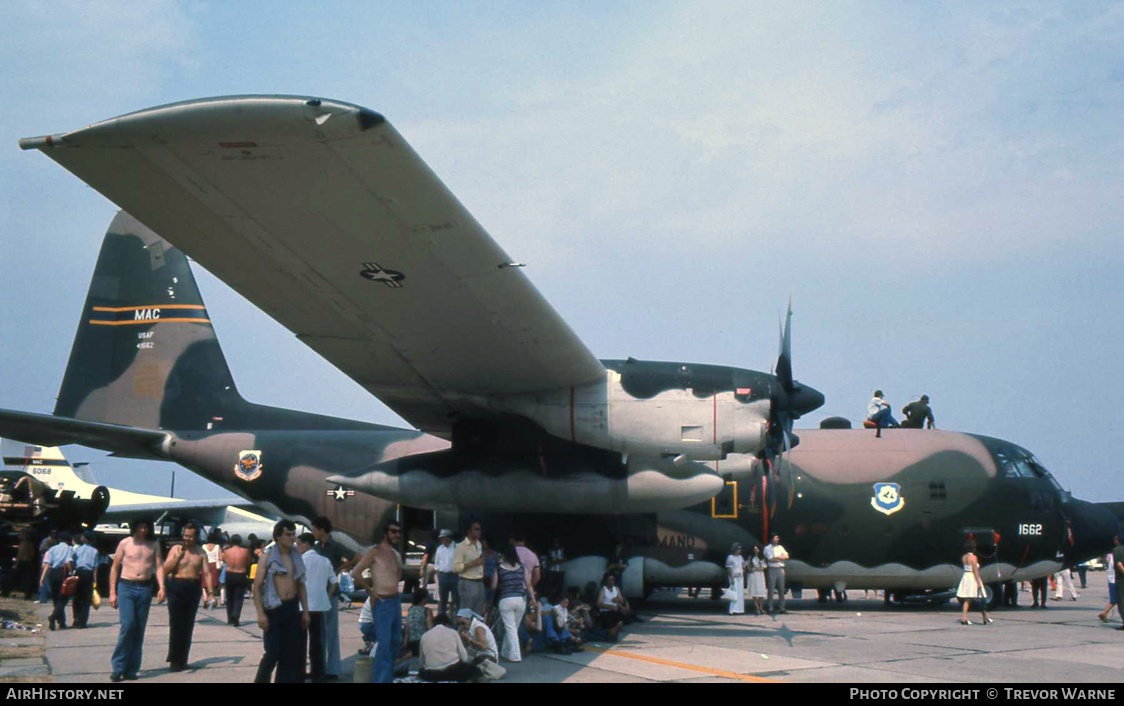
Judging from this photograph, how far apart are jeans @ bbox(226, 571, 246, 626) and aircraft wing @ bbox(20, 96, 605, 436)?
4009mm

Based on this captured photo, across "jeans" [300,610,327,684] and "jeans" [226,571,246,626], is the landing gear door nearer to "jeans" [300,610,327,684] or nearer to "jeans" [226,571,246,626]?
"jeans" [226,571,246,626]

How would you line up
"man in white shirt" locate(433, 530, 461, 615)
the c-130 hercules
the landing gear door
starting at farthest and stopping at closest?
1. the landing gear door
2. "man in white shirt" locate(433, 530, 461, 615)
3. the c-130 hercules

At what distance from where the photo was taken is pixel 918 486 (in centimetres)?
1529

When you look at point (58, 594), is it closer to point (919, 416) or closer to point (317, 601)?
point (317, 601)

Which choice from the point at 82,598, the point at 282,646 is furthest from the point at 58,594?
the point at 282,646

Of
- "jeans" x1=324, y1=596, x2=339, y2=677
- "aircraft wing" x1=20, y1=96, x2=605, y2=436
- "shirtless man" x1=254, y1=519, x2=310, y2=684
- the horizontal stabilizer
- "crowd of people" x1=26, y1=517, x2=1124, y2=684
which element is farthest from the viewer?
the horizontal stabilizer

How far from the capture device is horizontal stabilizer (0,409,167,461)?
14508 mm

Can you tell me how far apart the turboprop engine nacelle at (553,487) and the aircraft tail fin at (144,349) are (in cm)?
675

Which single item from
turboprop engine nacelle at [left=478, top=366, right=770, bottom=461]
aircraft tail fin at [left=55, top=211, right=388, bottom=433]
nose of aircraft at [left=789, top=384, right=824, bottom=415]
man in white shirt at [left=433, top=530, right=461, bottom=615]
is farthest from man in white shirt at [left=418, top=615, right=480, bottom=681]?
aircraft tail fin at [left=55, top=211, right=388, bottom=433]

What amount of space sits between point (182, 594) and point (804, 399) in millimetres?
7680

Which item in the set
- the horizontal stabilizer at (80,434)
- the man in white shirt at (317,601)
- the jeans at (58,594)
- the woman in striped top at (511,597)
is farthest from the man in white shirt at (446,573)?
the horizontal stabilizer at (80,434)
